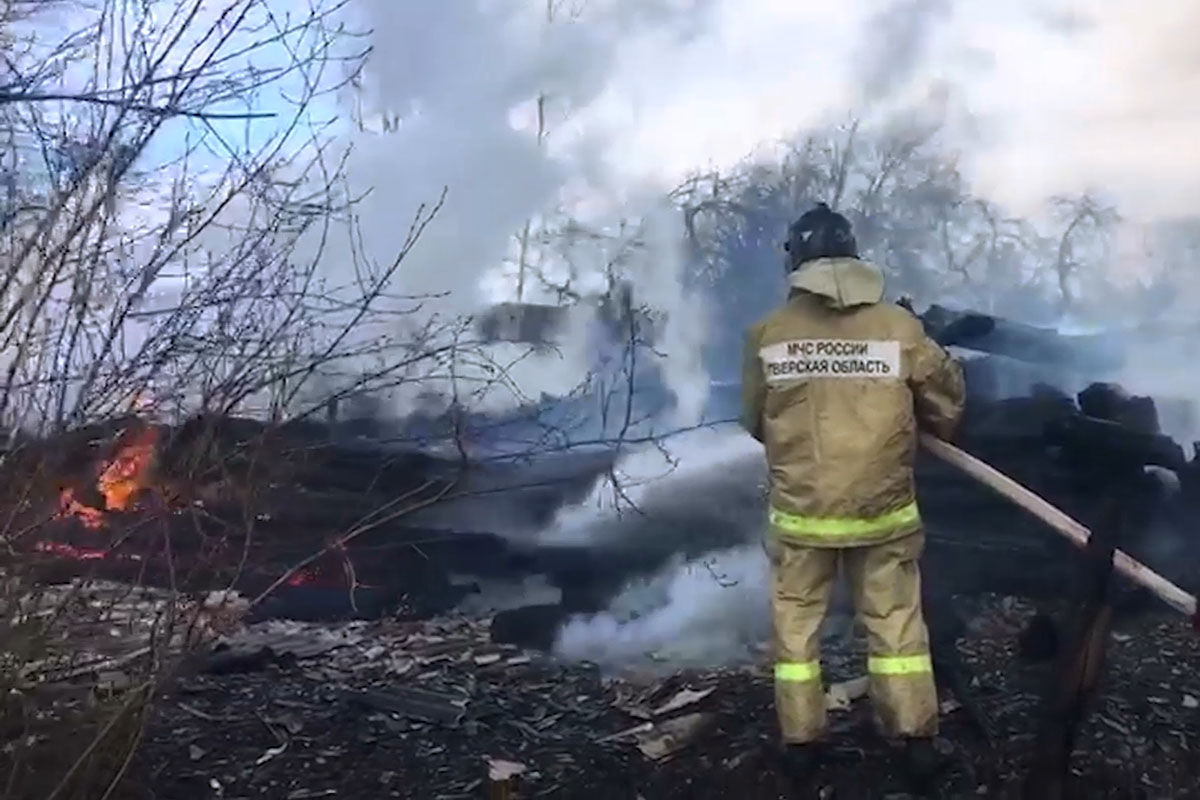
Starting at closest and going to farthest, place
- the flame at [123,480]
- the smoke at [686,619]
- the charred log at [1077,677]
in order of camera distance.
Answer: the charred log at [1077,677] → the flame at [123,480] → the smoke at [686,619]

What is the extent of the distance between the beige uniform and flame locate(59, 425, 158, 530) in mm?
1866

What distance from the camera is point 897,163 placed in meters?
4.80

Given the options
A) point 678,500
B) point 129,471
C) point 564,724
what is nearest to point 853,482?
point 678,500

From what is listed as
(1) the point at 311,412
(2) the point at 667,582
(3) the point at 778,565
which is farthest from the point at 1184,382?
(1) the point at 311,412

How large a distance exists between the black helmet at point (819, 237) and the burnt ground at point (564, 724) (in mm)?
1255

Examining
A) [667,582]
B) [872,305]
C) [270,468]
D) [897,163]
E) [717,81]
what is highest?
[717,81]

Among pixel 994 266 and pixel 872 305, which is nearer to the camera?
pixel 872 305

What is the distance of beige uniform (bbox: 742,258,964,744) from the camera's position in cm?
425

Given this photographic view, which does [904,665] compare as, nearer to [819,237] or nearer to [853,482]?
[853,482]

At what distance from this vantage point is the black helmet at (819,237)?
4613 millimetres

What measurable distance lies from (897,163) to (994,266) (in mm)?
456

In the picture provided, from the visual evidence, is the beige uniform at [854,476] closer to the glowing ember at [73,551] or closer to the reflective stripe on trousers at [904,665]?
the reflective stripe on trousers at [904,665]

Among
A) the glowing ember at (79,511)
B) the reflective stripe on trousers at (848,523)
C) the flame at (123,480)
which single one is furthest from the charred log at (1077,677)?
the glowing ember at (79,511)

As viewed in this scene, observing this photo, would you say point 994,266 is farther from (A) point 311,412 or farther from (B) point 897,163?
(A) point 311,412
